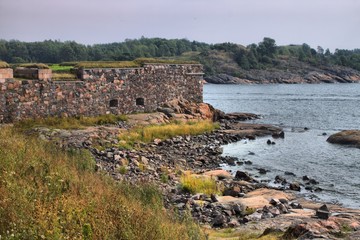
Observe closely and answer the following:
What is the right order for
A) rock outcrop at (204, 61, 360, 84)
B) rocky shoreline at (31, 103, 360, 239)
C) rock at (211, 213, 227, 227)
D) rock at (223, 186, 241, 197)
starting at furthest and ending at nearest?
1. rock outcrop at (204, 61, 360, 84)
2. rock at (223, 186, 241, 197)
3. rock at (211, 213, 227, 227)
4. rocky shoreline at (31, 103, 360, 239)

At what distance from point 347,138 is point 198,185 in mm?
20729

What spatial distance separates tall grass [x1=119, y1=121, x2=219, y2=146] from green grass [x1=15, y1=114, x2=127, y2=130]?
2.06m

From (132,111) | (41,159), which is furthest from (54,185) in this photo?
(132,111)

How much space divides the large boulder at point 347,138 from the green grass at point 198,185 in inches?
741

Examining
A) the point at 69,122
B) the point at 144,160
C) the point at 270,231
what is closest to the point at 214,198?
the point at 270,231

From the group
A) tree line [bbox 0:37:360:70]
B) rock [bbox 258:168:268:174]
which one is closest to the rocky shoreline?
rock [bbox 258:168:268:174]

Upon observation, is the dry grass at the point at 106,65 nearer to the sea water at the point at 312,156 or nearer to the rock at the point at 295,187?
the sea water at the point at 312,156

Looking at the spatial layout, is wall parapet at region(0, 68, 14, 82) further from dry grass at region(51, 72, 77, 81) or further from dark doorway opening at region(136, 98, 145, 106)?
dark doorway opening at region(136, 98, 145, 106)

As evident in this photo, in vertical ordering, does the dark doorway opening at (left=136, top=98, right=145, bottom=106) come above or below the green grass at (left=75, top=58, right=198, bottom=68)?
below

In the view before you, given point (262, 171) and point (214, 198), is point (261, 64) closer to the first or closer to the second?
point (262, 171)

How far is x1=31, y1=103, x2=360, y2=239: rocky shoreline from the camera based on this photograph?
1312cm

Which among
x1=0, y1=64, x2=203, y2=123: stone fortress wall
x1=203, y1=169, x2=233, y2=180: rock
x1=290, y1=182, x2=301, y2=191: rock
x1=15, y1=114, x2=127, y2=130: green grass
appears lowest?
x1=290, y1=182, x2=301, y2=191: rock

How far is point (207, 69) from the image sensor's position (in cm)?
13950

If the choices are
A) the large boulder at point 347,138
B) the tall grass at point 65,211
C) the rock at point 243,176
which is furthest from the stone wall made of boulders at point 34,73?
the large boulder at point 347,138
